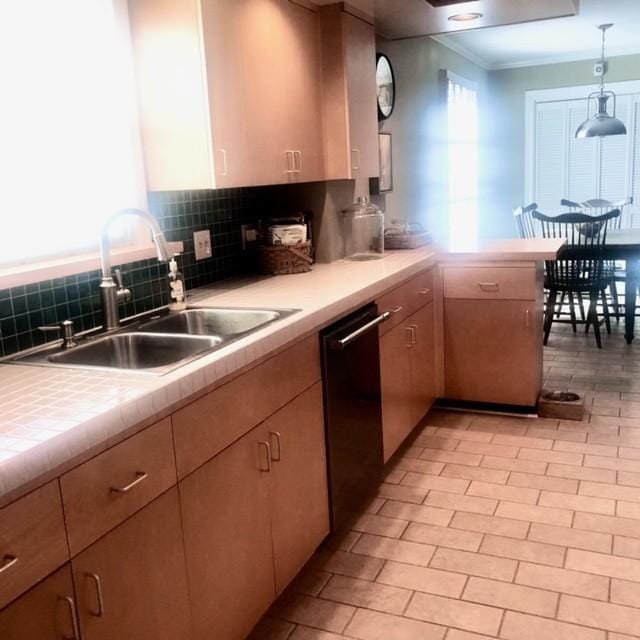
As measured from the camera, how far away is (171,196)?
261 centimetres

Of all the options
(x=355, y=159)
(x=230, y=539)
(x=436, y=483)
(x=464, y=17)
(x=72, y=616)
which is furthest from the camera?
(x=464, y=17)

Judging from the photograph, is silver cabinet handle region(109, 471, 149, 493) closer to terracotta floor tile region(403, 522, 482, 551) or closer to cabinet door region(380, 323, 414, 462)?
terracotta floor tile region(403, 522, 482, 551)

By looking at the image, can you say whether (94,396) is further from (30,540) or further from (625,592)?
(625,592)

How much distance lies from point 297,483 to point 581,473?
4.91ft

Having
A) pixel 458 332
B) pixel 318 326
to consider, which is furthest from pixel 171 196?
pixel 458 332

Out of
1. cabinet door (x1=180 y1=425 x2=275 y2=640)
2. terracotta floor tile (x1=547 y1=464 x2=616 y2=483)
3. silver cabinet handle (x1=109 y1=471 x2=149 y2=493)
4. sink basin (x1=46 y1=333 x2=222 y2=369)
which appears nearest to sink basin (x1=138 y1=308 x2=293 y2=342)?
sink basin (x1=46 y1=333 x2=222 y2=369)

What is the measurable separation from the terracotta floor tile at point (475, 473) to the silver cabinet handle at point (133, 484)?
6.18 feet

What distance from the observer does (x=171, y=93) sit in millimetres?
2316

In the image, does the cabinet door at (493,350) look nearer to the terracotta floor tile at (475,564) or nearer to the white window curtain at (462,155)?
the terracotta floor tile at (475,564)

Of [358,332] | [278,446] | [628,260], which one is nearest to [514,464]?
[358,332]

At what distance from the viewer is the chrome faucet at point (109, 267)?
78.2 inches

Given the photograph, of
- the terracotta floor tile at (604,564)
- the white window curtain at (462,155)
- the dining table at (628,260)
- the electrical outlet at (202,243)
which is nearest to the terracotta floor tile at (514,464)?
the terracotta floor tile at (604,564)

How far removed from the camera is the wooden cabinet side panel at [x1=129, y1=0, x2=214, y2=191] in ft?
7.40

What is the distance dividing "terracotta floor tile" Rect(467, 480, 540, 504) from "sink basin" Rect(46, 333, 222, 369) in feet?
4.74
